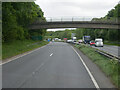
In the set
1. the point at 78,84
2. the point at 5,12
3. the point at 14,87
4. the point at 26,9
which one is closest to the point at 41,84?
the point at 14,87

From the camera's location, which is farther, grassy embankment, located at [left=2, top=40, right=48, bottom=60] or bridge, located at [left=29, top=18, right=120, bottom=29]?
bridge, located at [left=29, top=18, right=120, bottom=29]

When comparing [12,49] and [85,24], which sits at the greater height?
[85,24]

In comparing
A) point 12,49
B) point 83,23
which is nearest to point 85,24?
point 83,23

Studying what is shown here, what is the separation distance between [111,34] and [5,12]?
155 feet

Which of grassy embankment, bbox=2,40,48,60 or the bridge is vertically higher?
the bridge

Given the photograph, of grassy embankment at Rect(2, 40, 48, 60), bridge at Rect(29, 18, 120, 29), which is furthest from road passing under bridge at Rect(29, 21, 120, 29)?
grassy embankment at Rect(2, 40, 48, 60)

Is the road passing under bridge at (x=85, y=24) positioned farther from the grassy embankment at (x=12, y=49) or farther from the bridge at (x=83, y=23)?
the grassy embankment at (x=12, y=49)

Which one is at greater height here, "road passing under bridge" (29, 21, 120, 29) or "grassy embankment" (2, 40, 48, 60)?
"road passing under bridge" (29, 21, 120, 29)

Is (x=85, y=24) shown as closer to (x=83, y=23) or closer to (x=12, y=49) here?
(x=83, y=23)

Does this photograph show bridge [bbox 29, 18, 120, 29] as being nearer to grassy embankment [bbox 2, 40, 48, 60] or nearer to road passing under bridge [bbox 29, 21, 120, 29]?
road passing under bridge [bbox 29, 21, 120, 29]

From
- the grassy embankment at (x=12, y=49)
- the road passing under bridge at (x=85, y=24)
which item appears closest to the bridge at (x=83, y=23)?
the road passing under bridge at (x=85, y=24)

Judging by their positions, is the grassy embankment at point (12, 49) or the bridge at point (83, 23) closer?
the grassy embankment at point (12, 49)

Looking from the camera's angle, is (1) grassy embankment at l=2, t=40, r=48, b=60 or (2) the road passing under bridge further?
(2) the road passing under bridge

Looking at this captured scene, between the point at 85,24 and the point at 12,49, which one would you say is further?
the point at 85,24
